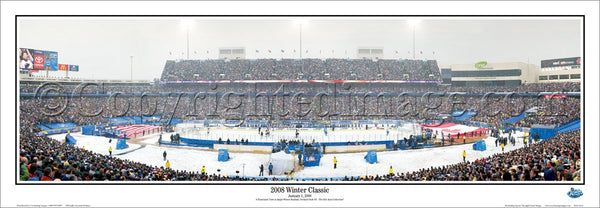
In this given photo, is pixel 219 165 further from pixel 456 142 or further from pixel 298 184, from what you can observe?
pixel 456 142

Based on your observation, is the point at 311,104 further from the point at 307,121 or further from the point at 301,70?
the point at 307,121

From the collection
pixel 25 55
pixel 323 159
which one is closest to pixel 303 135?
pixel 323 159

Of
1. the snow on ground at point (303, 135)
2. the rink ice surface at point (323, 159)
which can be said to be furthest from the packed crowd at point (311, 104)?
the rink ice surface at point (323, 159)

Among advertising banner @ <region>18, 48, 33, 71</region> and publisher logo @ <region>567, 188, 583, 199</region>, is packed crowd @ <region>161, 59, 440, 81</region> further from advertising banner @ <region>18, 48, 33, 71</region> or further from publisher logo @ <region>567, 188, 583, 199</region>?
publisher logo @ <region>567, 188, 583, 199</region>

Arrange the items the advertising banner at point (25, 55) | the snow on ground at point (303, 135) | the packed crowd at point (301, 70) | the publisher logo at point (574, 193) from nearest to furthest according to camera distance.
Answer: the publisher logo at point (574, 193), the advertising banner at point (25, 55), the snow on ground at point (303, 135), the packed crowd at point (301, 70)

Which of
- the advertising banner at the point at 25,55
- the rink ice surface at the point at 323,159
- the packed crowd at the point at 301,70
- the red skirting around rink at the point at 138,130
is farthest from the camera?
the packed crowd at the point at 301,70

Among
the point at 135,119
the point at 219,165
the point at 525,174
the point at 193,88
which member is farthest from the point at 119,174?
the point at 193,88

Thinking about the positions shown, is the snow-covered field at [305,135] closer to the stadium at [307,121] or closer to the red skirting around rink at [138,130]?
the stadium at [307,121]
